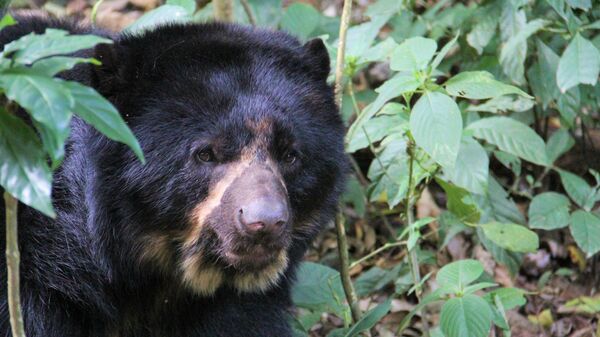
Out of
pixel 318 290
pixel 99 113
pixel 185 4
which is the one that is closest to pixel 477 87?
pixel 318 290

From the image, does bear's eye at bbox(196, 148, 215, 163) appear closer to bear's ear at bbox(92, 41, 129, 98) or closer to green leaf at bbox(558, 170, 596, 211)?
bear's ear at bbox(92, 41, 129, 98)

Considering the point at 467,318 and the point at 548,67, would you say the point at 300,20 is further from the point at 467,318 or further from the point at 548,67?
the point at 467,318

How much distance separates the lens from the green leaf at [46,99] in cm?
300

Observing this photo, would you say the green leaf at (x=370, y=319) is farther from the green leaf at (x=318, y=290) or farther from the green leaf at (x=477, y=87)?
the green leaf at (x=477, y=87)

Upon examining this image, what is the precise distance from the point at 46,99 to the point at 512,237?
4.01 m

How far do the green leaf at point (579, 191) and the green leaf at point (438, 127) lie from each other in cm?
216

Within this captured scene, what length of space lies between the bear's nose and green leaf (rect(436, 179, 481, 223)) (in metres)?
1.94

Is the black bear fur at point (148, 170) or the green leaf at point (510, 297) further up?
the black bear fur at point (148, 170)

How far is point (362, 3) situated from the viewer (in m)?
11.0

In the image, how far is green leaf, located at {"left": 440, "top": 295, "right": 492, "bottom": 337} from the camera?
502cm

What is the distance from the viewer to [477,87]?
529 centimetres

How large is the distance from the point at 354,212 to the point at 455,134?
3.95 meters

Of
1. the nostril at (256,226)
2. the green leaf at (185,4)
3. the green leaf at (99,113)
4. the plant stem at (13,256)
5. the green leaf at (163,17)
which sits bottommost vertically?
the nostril at (256,226)

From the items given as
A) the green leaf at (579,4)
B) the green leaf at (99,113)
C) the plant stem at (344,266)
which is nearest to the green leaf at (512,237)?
the plant stem at (344,266)
